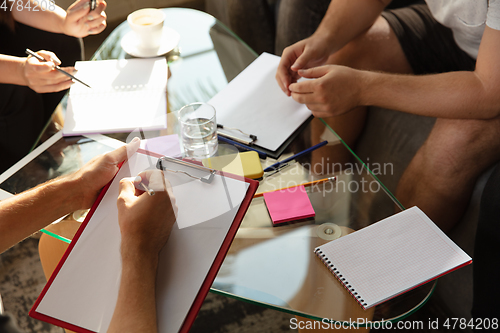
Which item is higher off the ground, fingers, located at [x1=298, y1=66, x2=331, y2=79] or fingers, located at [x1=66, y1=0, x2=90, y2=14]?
fingers, located at [x1=66, y1=0, x2=90, y2=14]

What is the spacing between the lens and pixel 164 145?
0.95 meters

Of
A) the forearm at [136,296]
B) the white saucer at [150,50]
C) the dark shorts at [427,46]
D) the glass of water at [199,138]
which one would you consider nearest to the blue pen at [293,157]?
the glass of water at [199,138]

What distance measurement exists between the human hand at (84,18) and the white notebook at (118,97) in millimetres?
129

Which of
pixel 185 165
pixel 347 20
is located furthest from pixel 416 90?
pixel 185 165

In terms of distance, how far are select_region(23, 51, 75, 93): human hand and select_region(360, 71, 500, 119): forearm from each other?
0.83 meters

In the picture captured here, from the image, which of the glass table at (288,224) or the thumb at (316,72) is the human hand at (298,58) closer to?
the thumb at (316,72)

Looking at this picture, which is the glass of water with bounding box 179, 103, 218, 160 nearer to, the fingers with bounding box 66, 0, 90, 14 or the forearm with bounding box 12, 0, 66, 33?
the fingers with bounding box 66, 0, 90, 14

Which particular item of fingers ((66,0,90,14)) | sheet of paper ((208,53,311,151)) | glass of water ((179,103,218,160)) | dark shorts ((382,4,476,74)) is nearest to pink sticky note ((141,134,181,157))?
glass of water ((179,103,218,160))

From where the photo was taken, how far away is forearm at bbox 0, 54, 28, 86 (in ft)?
3.64

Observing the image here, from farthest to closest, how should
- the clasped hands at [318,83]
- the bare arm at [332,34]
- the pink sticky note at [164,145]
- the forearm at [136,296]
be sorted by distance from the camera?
the bare arm at [332,34] < the clasped hands at [318,83] < the pink sticky note at [164,145] < the forearm at [136,296]

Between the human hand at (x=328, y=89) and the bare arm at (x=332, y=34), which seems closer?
the human hand at (x=328, y=89)

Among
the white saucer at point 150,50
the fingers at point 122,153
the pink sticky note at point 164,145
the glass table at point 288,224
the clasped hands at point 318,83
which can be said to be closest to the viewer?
the glass table at point 288,224

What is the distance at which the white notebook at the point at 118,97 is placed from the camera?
1.01m

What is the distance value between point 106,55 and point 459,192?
45.8 inches
